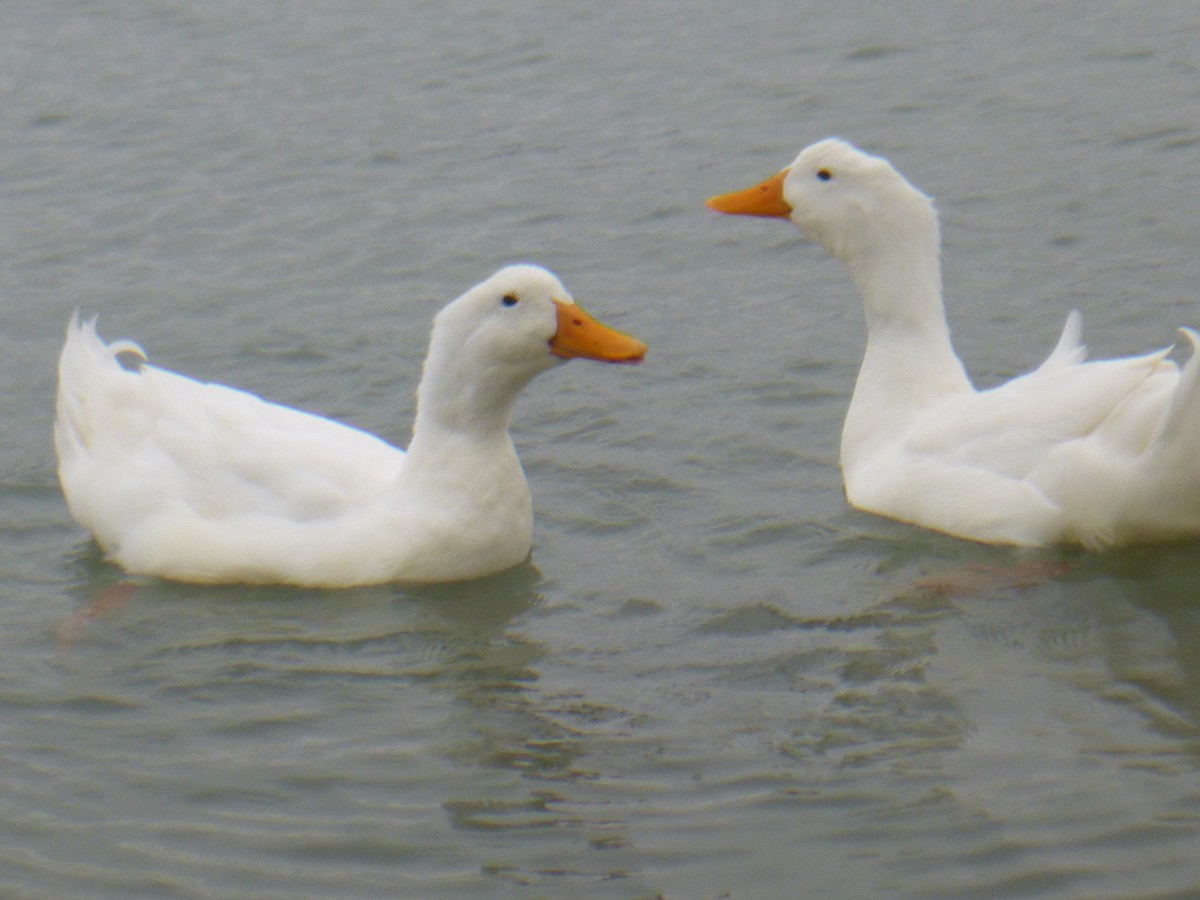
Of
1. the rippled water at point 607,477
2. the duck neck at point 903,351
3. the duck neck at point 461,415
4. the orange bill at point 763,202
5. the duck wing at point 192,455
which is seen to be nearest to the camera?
the rippled water at point 607,477

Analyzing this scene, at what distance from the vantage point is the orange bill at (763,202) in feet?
24.8

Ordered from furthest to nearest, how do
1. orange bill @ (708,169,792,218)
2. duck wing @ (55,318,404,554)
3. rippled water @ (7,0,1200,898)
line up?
orange bill @ (708,169,792,218), duck wing @ (55,318,404,554), rippled water @ (7,0,1200,898)

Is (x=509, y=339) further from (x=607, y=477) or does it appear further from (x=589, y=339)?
(x=607, y=477)

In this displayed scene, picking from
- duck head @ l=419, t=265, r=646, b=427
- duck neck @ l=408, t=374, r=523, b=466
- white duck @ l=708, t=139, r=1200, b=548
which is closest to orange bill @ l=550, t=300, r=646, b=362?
duck head @ l=419, t=265, r=646, b=427

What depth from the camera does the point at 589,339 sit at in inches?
247

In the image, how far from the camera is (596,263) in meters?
9.80

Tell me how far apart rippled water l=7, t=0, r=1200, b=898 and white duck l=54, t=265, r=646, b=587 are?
0.15 m

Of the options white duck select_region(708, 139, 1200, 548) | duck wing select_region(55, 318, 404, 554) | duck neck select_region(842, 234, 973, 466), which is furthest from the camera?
duck neck select_region(842, 234, 973, 466)

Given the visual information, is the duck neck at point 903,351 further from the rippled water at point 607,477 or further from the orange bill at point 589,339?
the orange bill at point 589,339

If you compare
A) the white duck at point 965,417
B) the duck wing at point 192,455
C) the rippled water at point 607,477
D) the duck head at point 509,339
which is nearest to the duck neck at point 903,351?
the white duck at point 965,417

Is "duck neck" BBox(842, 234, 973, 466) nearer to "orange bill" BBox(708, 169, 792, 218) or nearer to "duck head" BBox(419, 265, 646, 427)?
"orange bill" BBox(708, 169, 792, 218)

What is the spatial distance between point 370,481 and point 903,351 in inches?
85.0

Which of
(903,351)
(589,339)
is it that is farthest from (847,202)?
(589,339)

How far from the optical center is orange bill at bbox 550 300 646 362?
6281 mm
